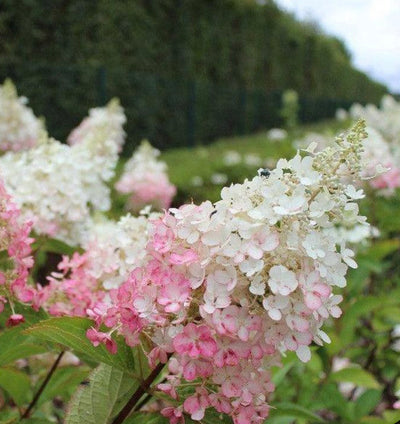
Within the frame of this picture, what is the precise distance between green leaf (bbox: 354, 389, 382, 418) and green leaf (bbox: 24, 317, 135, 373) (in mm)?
1241

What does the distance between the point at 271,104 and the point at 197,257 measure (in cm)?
2076

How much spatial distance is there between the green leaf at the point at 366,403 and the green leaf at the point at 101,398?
1.17m

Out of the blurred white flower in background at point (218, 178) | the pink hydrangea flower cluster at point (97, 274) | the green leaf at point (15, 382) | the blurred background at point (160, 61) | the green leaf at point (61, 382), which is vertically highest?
the pink hydrangea flower cluster at point (97, 274)

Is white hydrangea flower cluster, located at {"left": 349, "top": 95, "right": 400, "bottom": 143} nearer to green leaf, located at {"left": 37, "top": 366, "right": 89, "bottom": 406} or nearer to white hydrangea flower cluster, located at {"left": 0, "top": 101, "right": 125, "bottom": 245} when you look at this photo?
white hydrangea flower cluster, located at {"left": 0, "top": 101, "right": 125, "bottom": 245}

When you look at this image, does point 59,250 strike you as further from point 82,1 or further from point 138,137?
point 138,137

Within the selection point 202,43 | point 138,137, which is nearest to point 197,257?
point 138,137

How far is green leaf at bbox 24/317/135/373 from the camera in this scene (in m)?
1.03

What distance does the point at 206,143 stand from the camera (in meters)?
16.3

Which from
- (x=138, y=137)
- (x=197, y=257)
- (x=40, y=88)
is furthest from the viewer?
(x=138, y=137)

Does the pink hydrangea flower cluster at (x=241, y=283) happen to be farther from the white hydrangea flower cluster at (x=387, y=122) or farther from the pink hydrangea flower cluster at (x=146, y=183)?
the white hydrangea flower cluster at (x=387, y=122)

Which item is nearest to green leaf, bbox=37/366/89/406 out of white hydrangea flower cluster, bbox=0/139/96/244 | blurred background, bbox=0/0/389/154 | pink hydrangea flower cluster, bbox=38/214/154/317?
pink hydrangea flower cluster, bbox=38/214/154/317

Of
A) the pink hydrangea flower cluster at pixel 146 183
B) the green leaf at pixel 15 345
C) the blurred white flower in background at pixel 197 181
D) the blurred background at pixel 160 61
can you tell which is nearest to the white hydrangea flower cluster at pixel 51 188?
the green leaf at pixel 15 345

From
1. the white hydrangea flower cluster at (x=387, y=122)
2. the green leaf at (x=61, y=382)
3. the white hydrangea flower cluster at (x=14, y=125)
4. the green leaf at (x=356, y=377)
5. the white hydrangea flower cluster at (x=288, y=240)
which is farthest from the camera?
the white hydrangea flower cluster at (x=387, y=122)

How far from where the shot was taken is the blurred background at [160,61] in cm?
945
